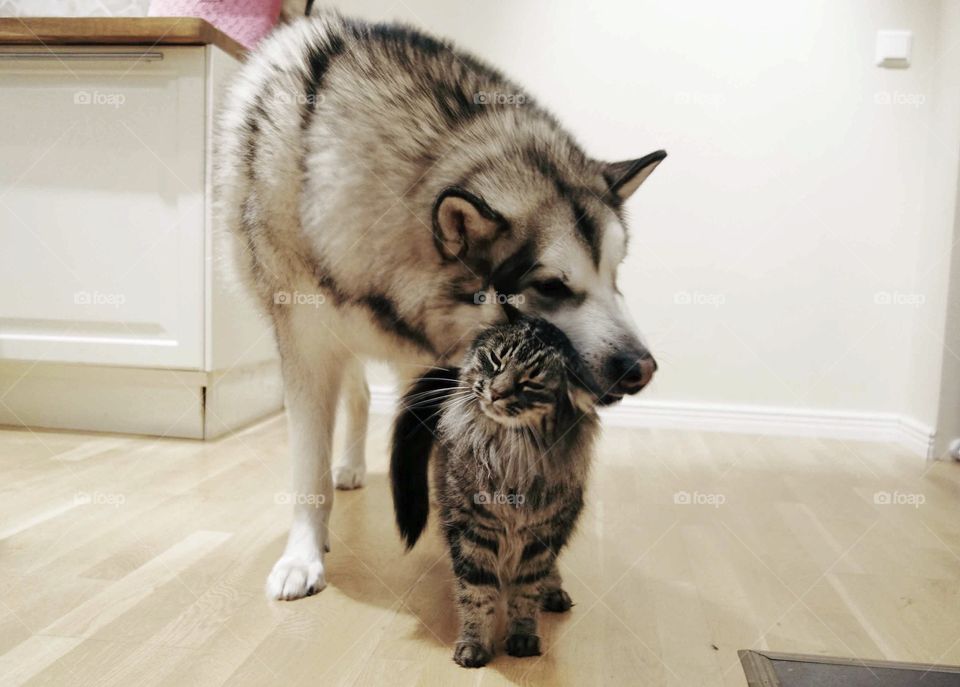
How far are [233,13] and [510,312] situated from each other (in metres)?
2.02

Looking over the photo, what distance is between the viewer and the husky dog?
1.20m

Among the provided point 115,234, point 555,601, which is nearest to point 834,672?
point 555,601

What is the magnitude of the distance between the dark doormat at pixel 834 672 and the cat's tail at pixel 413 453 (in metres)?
0.58

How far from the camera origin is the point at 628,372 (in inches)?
43.8

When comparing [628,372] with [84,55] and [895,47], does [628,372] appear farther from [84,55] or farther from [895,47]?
[895,47]

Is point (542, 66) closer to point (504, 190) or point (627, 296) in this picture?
point (627, 296)

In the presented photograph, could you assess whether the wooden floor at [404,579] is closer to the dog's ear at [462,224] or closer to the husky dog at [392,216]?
the husky dog at [392,216]

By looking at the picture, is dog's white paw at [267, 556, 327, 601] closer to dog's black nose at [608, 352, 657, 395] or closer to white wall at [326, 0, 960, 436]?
Result: dog's black nose at [608, 352, 657, 395]

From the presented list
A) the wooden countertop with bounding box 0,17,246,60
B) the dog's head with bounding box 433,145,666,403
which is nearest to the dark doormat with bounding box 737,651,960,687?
the dog's head with bounding box 433,145,666,403

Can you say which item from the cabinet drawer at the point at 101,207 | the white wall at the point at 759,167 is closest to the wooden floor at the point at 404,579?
the cabinet drawer at the point at 101,207

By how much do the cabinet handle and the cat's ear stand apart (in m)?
1.77

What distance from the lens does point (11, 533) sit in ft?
5.11

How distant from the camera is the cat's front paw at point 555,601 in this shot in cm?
132

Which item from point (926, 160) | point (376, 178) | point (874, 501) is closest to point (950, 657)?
point (874, 501)
